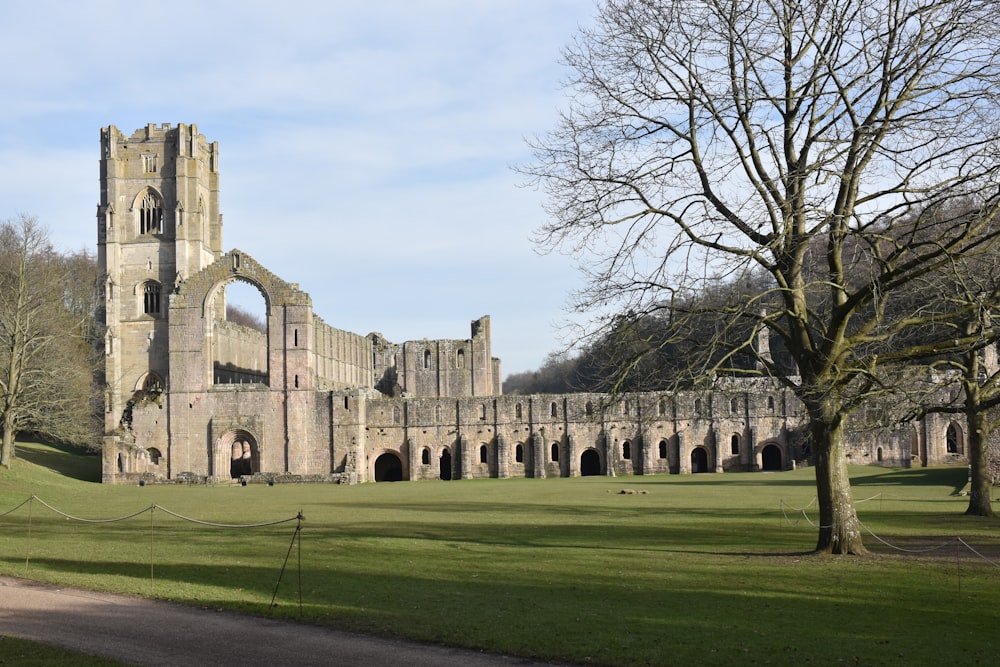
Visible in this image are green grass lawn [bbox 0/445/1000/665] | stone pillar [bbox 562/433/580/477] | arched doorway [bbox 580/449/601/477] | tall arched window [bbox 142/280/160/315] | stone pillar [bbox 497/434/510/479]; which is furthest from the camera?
arched doorway [bbox 580/449/601/477]

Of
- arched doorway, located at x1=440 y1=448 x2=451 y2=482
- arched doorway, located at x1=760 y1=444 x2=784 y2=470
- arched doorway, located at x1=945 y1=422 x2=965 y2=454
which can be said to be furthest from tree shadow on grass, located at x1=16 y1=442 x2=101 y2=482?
arched doorway, located at x1=945 y1=422 x2=965 y2=454

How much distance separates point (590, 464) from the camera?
66812 mm

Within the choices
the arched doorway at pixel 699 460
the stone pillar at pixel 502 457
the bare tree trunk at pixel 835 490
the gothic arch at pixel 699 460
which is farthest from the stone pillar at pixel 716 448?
the bare tree trunk at pixel 835 490

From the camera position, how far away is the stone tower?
6238 centimetres

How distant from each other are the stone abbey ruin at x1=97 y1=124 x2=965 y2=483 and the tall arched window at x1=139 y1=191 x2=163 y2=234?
0.09 m

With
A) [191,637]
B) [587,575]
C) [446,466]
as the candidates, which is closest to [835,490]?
[587,575]

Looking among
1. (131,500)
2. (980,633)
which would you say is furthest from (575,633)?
(131,500)

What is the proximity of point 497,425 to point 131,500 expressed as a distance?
92.1ft

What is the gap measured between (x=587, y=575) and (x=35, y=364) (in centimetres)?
3991

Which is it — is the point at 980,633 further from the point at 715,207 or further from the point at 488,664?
the point at 715,207

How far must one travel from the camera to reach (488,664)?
11719 millimetres

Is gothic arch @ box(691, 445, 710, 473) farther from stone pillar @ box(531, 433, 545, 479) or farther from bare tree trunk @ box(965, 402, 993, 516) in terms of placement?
bare tree trunk @ box(965, 402, 993, 516)

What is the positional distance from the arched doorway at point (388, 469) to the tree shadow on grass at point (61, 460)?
16.0 m

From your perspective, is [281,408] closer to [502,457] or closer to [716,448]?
[502,457]
